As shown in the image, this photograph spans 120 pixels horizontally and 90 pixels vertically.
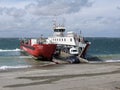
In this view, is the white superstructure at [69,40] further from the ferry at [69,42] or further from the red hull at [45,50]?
the red hull at [45,50]

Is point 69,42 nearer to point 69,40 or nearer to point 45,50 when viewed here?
point 69,40

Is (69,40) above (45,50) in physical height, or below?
above

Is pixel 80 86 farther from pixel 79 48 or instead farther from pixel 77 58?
pixel 79 48

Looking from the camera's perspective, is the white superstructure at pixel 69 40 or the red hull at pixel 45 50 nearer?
the red hull at pixel 45 50

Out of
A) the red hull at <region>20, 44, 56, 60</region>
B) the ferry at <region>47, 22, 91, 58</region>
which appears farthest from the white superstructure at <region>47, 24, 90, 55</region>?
the red hull at <region>20, 44, 56, 60</region>

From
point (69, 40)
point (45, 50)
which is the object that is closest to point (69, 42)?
point (69, 40)

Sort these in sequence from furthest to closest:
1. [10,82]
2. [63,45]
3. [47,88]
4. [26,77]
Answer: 1. [63,45]
2. [26,77]
3. [10,82]
4. [47,88]

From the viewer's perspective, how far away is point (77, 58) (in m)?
60.4

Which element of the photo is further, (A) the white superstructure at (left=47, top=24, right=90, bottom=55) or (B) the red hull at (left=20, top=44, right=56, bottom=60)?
(A) the white superstructure at (left=47, top=24, right=90, bottom=55)

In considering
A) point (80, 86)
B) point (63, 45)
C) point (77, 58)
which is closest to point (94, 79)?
point (80, 86)

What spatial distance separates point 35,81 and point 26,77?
3.35 meters

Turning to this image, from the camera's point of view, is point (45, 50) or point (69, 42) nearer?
point (45, 50)

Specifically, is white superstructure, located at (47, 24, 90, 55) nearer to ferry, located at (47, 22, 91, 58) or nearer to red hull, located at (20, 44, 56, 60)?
ferry, located at (47, 22, 91, 58)

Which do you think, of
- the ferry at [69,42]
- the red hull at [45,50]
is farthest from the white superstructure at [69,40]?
the red hull at [45,50]
